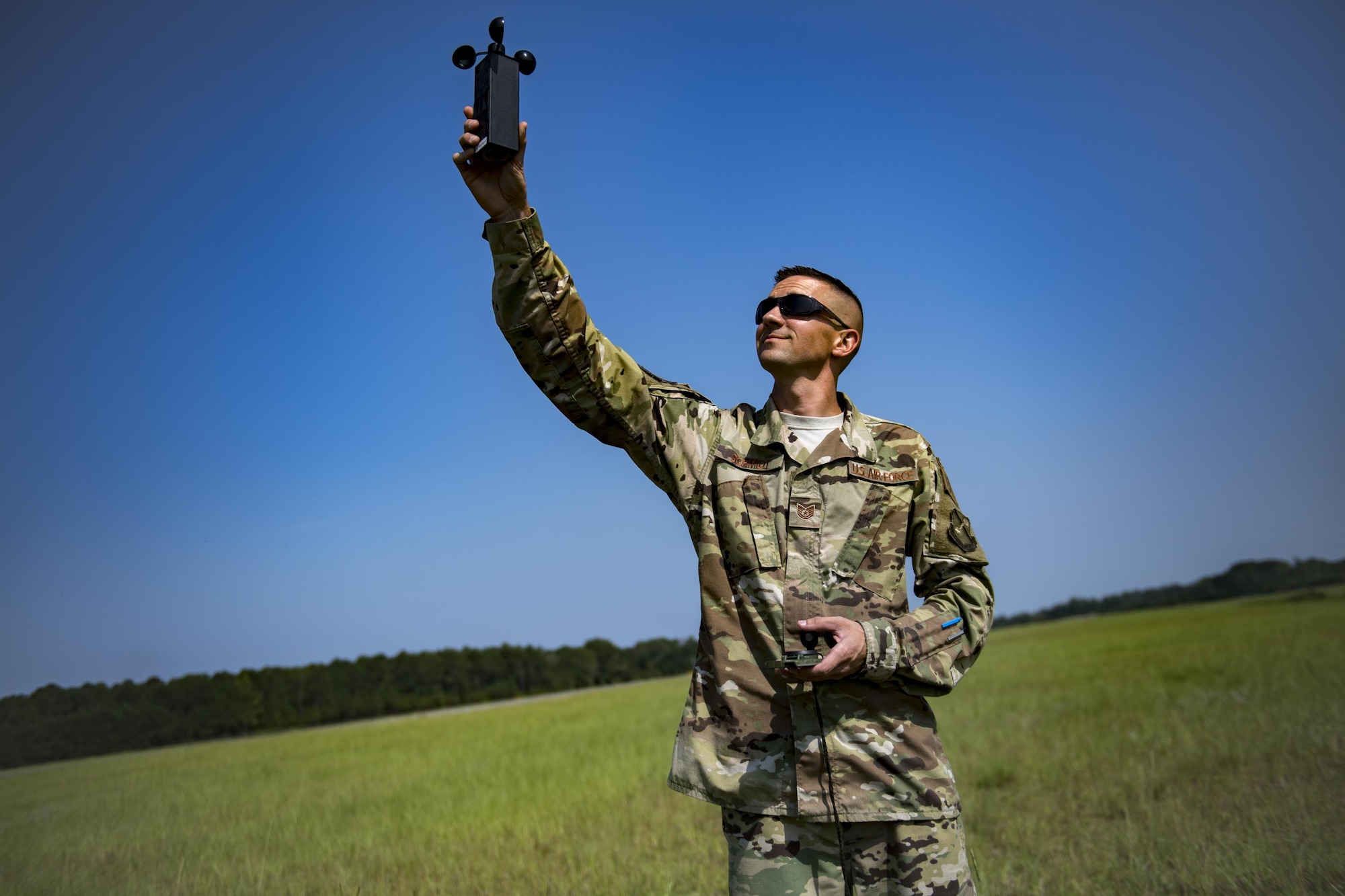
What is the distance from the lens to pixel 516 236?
2.45 m

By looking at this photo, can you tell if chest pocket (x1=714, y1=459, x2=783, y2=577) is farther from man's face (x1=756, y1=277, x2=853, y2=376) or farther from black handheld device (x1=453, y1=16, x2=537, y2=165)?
black handheld device (x1=453, y1=16, x2=537, y2=165)

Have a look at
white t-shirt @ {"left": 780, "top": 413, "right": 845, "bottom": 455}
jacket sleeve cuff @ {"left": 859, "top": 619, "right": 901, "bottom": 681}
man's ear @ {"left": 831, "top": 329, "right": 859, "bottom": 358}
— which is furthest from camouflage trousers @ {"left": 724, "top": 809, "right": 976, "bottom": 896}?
man's ear @ {"left": 831, "top": 329, "right": 859, "bottom": 358}

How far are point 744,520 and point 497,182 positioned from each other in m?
1.36

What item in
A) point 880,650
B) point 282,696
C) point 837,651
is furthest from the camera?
point 282,696

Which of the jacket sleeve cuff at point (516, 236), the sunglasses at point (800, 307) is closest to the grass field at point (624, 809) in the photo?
the sunglasses at point (800, 307)

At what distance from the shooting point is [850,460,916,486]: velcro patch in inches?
113

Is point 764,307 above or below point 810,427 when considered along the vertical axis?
above

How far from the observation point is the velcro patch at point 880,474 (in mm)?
2861

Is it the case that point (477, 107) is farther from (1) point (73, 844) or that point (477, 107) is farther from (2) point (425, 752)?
(2) point (425, 752)

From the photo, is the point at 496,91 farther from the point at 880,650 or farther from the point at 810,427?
the point at 880,650

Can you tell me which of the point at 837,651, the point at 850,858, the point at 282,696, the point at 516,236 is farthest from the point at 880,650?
the point at 282,696

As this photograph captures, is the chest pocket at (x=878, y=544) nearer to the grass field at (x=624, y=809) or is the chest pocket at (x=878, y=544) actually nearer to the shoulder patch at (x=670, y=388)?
the shoulder patch at (x=670, y=388)

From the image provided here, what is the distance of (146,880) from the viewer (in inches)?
198

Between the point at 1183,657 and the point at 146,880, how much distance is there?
23984 mm
